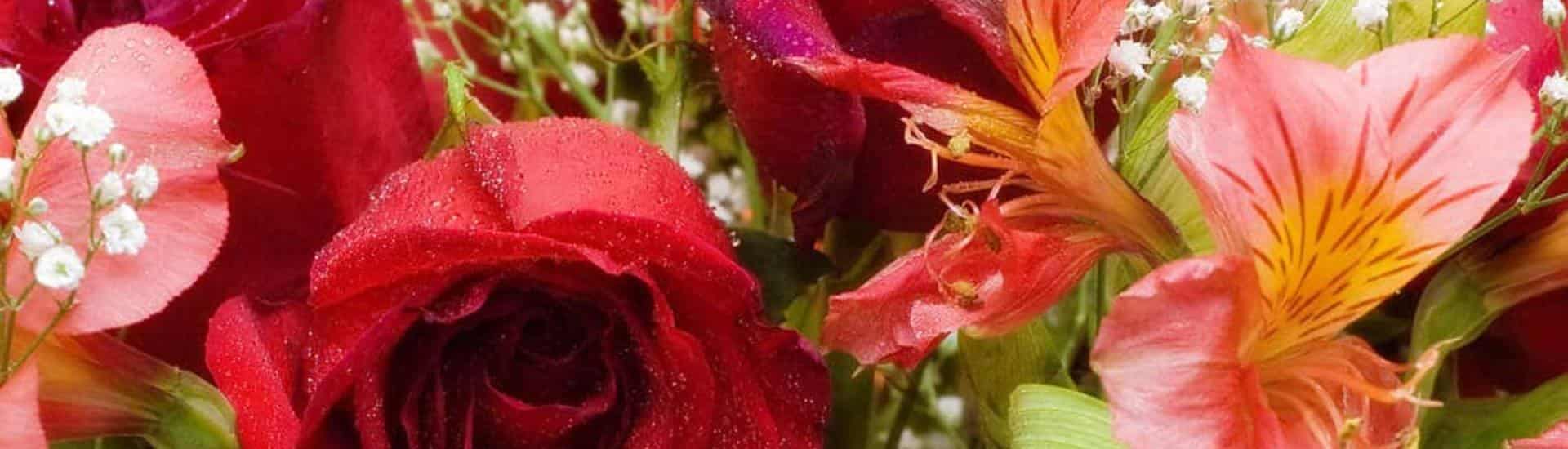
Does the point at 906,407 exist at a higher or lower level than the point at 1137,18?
lower

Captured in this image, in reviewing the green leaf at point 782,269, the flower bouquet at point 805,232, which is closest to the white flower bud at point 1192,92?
the flower bouquet at point 805,232

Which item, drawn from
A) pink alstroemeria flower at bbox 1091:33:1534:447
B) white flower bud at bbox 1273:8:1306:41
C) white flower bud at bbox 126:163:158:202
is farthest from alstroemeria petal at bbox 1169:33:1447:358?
white flower bud at bbox 126:163:158:202

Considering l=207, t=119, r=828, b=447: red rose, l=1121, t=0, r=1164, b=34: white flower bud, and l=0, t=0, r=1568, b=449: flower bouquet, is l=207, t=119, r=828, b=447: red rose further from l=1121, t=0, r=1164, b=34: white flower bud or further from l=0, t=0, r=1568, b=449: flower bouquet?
l=1121, t=0, r=1164, b=34: white flower bud

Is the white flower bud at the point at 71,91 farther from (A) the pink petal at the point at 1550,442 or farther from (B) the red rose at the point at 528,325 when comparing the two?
(A) the pink petal at the point at 1550,442

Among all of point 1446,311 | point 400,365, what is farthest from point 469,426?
point 1446,311

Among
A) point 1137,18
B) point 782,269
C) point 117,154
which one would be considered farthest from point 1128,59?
point 117,154

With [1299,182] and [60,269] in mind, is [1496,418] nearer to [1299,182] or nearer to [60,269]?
→ [1299,182]

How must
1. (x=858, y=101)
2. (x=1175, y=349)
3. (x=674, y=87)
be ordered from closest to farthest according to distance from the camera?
1. (x=1175, y=349)
2. (x=858, y=101)
3. (x=674, y=87)
